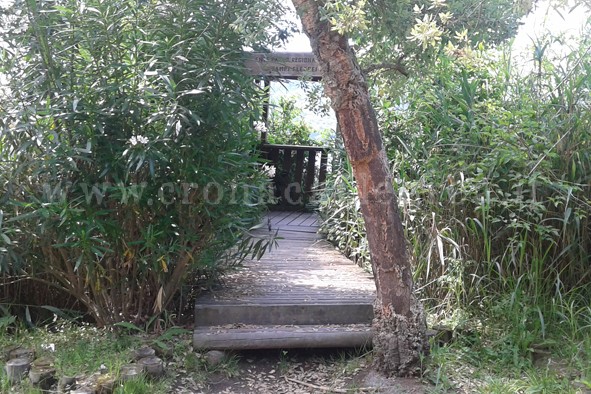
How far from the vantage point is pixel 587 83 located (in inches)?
177

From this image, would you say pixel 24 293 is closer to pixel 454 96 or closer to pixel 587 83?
pixel 454 96

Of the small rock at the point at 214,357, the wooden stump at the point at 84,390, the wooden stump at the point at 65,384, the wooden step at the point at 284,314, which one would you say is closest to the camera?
the wooden stump at the point at 84,390

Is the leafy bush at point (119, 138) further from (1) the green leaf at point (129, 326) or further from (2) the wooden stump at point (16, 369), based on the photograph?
(2) the wooden stump at point (16, 369)

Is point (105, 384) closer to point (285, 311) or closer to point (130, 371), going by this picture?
point (130, 371)

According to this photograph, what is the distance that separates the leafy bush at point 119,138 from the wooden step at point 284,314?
340 mm

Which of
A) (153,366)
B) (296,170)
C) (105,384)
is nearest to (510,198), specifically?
(153,366)

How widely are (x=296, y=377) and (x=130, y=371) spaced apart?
1.06 m

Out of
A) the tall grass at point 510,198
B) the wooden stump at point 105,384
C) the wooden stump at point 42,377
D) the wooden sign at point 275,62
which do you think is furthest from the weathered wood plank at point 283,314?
the wooden sign at point 275,62

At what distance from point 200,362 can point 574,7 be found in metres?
2.84

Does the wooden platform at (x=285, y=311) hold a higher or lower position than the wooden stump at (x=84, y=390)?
higher

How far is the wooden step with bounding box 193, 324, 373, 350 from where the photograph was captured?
12.9 ft

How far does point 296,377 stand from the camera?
3.97 metres

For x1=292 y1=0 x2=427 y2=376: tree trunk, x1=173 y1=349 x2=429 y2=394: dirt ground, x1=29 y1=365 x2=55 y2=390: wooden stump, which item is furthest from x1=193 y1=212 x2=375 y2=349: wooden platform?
x1=29 y1=365 x2=55 y2=390: wooden stump

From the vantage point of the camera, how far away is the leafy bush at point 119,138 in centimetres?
362
